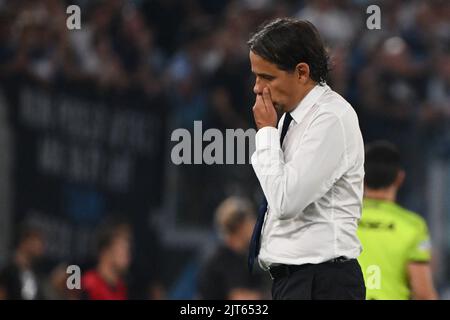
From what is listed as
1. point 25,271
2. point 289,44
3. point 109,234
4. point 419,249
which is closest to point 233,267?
point 109,234

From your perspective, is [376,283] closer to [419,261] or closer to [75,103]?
[419,261]

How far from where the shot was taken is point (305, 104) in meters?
4.25

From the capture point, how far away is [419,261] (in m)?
5.49

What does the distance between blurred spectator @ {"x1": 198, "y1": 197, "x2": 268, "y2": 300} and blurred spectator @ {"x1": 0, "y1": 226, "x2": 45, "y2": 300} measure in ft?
4.30

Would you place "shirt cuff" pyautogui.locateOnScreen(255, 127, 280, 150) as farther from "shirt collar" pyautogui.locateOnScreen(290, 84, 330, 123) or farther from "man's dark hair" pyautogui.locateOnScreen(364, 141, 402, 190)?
"man's dark hair" pyautogui.locateOnScreen(364, 141, 402, 190)

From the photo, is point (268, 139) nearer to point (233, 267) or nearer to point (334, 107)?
point (334, 107)

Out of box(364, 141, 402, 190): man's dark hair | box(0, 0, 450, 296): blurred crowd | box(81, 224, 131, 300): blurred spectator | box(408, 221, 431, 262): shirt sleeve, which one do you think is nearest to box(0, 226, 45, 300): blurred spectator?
box(81, 224, 131, 300): blurred spectator

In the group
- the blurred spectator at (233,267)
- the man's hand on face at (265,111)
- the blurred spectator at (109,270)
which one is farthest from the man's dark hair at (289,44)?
the blurred spectator at (109,270)

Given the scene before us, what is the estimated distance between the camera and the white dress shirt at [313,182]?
4.07 meters

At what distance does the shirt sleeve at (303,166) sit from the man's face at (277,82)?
0.14 metres

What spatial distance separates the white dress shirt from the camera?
4.07 m

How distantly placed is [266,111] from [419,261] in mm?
1569

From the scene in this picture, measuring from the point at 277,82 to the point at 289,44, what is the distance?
0.46 feet
